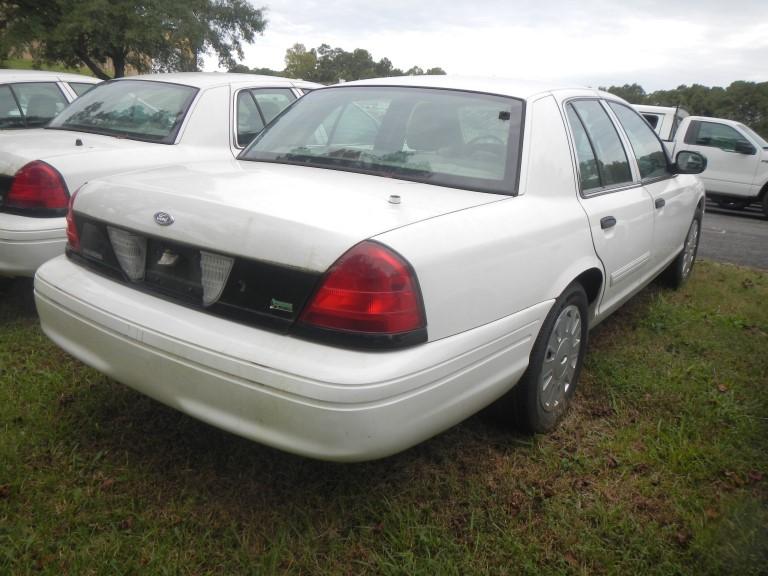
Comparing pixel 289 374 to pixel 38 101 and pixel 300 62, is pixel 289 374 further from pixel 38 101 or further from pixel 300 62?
pixel 300 62

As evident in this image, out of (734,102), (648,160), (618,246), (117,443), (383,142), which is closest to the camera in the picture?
(117,443)

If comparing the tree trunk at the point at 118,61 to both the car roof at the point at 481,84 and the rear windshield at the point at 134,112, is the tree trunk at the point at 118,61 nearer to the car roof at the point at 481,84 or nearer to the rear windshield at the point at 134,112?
the rear windshield at the point at 134,112

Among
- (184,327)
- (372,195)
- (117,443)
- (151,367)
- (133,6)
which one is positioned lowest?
(117,443)

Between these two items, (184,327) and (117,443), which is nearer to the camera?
(184,327)

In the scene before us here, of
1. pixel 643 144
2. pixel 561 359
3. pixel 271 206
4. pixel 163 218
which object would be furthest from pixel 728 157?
pixel 163 218

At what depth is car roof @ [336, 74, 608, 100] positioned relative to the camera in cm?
297

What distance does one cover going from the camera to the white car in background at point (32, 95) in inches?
220

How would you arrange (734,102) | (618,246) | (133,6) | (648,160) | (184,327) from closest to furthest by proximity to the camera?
1. (184,327)
2. (618,246)
3. (648,160)
4. (133,6)
5. (734,102)

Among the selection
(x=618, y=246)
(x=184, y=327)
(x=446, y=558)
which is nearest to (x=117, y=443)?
(x=184, y=327)

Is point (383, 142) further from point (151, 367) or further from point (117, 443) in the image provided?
point (117, 443)

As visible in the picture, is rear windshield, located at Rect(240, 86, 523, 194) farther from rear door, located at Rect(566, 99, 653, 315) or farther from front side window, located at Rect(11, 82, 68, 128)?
front side window, located at Rect(11, 82, 68, 128)

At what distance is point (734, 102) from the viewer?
33750mm

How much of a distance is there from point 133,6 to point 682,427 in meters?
18.8

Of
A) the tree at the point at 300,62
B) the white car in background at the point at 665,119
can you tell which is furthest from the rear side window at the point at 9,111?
the tree at the point at 300,62
